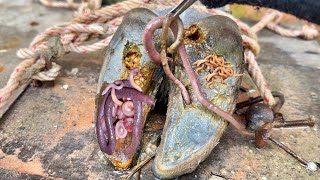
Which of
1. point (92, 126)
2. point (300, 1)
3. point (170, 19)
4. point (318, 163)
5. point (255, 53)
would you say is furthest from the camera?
point (255, 53)

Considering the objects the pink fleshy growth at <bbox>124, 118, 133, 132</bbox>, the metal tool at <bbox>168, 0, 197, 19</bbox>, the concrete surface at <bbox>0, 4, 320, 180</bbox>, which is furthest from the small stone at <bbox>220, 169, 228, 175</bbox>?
the metal tool at <bbox>168, 0, 197, 19</bbox>

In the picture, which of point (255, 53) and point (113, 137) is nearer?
point (113, 137)

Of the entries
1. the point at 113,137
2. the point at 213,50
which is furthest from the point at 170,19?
the point at 113,137

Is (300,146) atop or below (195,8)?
below

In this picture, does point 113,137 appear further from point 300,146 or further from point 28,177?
point 300,146

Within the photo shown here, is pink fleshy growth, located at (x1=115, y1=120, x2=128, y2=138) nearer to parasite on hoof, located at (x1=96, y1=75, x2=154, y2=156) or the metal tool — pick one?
parasite on hoof, located at (x1=96, y1=75, x2=154, y2=156)

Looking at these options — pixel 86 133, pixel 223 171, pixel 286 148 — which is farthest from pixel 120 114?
pixel 286 148

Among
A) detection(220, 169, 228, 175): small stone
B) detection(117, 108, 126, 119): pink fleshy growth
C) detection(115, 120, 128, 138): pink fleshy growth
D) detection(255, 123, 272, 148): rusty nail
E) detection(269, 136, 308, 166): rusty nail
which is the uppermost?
detection(117, 108, 126, 119): pink fleshy growth
